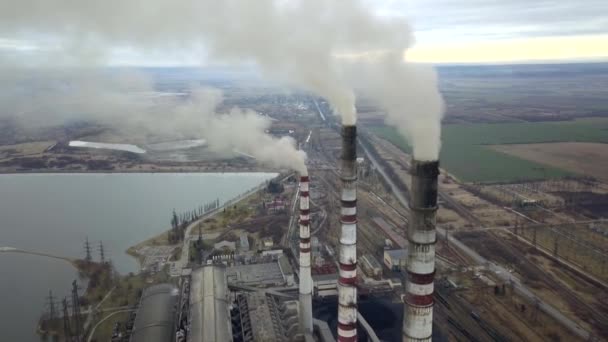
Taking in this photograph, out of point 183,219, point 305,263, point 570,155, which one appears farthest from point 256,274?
point 570,155

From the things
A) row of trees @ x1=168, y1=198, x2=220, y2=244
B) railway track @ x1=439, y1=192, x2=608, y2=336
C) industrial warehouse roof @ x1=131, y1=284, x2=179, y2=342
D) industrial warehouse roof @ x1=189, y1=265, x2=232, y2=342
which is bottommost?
railway track @ x1=439, y1=192, x2=608, y2=336

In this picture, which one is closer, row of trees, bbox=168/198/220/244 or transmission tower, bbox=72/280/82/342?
transmission tower, bbox=72/280/82/342

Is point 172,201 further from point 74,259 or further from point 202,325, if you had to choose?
point 202,325

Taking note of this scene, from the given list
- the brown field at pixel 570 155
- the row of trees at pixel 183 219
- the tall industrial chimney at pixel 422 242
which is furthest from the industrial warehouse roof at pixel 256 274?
the brown field at pixel 570 155

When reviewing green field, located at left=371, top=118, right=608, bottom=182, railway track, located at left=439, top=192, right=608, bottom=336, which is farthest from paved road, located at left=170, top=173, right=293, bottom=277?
green field, located at left=371, top=118, right=608, bottom=182

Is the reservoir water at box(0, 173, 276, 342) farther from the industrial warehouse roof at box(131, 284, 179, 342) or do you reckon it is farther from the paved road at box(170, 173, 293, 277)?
the industrial warehouse roof at box(131, 284, 179, 342)

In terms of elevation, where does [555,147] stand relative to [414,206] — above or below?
below

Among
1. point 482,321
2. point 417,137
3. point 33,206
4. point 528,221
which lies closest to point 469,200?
point 528,221
